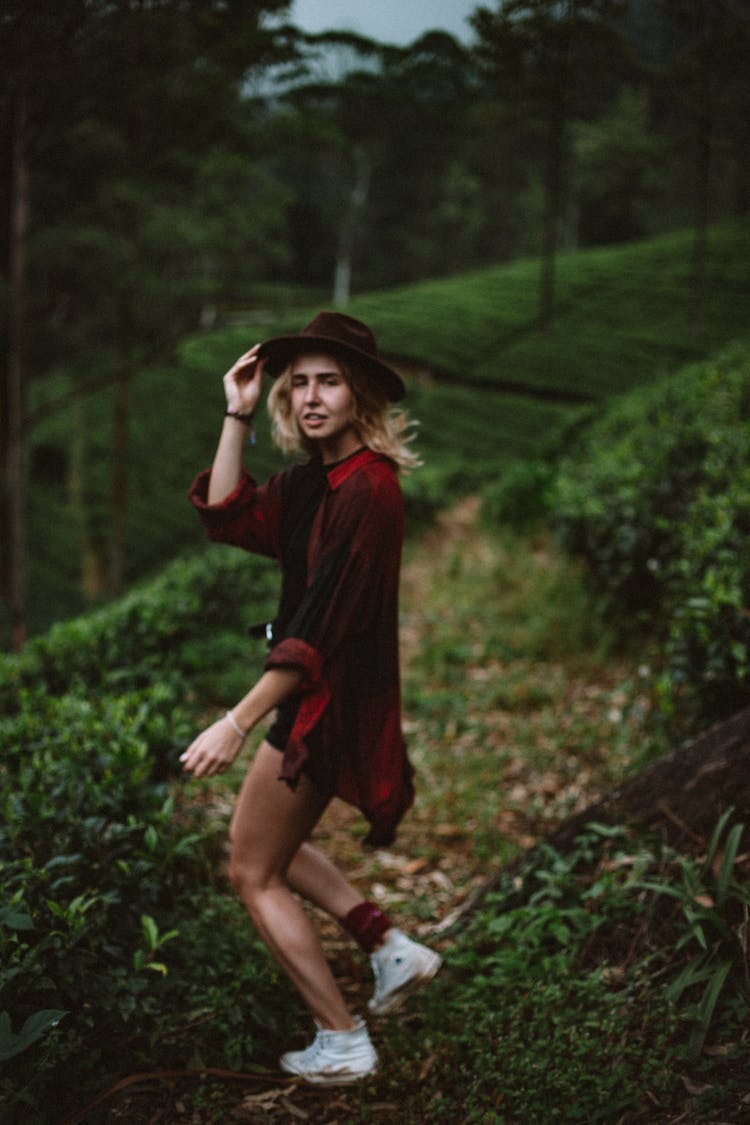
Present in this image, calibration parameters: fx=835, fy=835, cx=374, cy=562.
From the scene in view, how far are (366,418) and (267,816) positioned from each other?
119cm

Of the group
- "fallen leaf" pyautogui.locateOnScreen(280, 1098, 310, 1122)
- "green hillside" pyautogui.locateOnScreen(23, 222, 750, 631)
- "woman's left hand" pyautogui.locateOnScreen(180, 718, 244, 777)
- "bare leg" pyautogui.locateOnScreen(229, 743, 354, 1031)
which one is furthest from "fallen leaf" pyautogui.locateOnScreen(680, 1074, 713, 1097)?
"green hillside" pyautogui.locateOnScreen(23, 222, 750, 631)

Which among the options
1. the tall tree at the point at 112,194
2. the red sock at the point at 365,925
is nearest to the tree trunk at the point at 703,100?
the tall tree at the point at 112,194

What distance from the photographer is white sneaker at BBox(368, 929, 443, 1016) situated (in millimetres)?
2652

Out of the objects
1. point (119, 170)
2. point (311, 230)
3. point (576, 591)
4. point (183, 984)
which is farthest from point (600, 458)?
point (311, 230)

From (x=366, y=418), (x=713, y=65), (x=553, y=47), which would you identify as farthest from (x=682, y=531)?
(x=713, y=65)

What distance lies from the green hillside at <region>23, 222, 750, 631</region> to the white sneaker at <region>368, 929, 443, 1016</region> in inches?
450

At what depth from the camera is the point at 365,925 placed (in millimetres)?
2686

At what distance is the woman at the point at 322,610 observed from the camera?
2256 mm

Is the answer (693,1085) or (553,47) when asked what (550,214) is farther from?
(693,1085)

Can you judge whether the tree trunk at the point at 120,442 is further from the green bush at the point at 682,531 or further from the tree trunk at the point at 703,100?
the tree trunk at the point at 703,100

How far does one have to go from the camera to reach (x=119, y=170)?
→ 1277 cm

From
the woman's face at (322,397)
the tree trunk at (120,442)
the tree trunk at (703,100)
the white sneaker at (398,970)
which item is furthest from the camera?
the tree trunk at (120,442)

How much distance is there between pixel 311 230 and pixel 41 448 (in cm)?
2627

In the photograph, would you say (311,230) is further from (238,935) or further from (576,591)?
(238,935)
